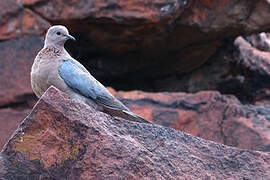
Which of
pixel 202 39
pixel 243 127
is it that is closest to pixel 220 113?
pixel 243 127

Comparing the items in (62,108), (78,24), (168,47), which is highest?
(62,108)

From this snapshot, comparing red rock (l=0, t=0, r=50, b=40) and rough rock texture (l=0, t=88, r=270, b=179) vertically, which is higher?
rough rock texture (l=0, t=88, r=270, b=179)

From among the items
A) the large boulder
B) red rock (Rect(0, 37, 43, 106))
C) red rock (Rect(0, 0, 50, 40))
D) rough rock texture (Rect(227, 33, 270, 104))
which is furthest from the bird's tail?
rough rock texture (Rect(227, 33, 270, 104))

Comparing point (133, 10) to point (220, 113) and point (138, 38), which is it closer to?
point (138, 38)

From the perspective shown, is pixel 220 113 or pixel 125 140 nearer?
pixel 125 140

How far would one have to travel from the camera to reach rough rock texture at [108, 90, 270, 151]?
21.0 feet

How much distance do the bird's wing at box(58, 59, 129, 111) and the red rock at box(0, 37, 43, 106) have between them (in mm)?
2187

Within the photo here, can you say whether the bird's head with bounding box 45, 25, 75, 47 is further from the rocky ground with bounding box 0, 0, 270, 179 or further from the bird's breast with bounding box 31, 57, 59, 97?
the rocky ground with bounding box 0, 0, 270, 179

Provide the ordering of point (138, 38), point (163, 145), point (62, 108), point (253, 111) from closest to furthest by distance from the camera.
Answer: point (62, 108)
point (163, 145)
point (253, 111)
point (138, 38)

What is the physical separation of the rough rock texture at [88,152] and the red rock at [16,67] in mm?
3434

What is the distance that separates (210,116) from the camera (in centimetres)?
674

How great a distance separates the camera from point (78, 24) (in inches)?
286

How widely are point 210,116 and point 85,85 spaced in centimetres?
253

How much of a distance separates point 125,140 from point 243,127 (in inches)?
133
